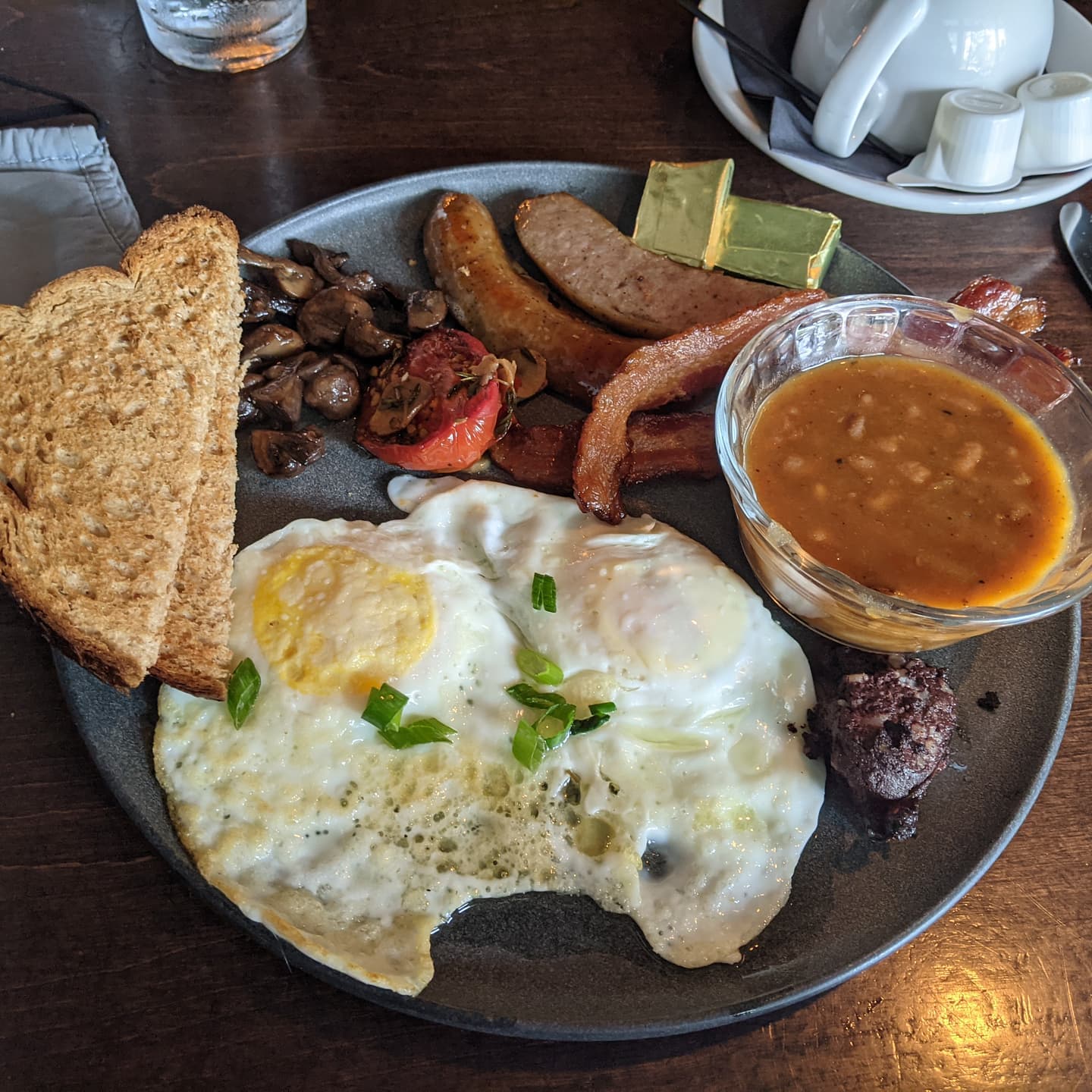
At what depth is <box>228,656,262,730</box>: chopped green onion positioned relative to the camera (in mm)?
2164

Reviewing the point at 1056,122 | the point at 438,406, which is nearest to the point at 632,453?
the point at 438,406

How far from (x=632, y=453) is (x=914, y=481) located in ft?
2.62

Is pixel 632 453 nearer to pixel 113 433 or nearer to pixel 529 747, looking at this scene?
pixel 529 747

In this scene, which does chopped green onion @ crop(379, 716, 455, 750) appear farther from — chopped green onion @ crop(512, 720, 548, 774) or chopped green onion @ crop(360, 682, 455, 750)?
chopped green onion @ crop(512, 720, 548, 774)

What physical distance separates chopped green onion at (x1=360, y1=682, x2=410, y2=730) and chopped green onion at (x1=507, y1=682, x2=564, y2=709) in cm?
28

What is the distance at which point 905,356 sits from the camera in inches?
107

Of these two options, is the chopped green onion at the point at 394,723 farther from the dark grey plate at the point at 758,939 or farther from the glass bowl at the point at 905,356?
the glass bowl at the point at 905,356

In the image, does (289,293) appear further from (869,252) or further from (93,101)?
(869,252)

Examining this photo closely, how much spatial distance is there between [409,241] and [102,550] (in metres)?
1.54

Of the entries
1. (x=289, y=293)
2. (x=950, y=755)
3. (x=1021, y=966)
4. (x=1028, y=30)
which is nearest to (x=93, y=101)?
(x=289, y=293)

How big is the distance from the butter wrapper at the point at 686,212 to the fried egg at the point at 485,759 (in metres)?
1.24

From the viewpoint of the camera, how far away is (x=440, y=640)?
227 cm

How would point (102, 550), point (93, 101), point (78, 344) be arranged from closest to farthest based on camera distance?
point (102, 550), point (78, 344), point (93, 101)

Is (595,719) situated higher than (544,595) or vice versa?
(544,595)
